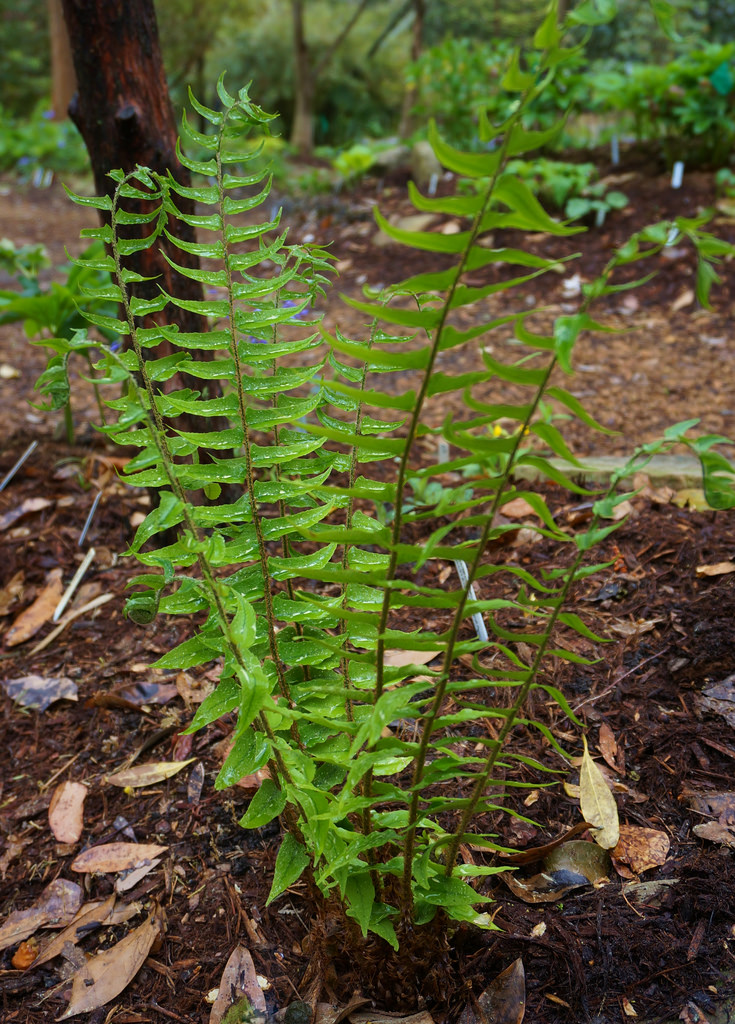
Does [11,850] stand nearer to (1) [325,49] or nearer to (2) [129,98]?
(2) [129,98]

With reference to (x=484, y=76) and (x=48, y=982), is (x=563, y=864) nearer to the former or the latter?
(x=48, y=982)

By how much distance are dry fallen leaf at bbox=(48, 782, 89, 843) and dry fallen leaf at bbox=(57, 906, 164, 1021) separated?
293 mm

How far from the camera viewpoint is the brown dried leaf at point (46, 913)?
1383mm

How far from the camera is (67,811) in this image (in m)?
1.60

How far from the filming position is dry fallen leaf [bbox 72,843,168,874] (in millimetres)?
1471

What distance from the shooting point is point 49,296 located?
250 centimetres

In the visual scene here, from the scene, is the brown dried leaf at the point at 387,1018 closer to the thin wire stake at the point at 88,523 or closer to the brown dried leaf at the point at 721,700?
the brown dried leaf at the point at 721,700

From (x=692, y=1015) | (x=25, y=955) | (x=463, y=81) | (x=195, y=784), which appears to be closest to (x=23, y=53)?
(x=463, y=81)

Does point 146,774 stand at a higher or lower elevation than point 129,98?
lower

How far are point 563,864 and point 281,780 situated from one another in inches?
22.2

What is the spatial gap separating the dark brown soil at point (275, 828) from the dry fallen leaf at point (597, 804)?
32 mm

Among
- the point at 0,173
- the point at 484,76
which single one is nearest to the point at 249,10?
the point at 0,173

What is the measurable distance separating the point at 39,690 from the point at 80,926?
69 cm

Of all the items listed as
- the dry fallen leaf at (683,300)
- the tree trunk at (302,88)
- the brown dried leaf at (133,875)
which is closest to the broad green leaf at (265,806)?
the brown dried leaf at (133,875)
